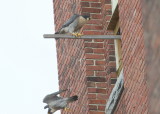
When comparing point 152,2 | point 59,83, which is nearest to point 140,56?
point 59,83

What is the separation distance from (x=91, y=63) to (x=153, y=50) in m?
8.02

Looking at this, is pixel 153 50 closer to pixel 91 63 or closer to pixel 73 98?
pixel 73 98

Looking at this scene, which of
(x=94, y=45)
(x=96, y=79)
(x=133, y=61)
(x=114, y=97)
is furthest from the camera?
(x=94, y=45)

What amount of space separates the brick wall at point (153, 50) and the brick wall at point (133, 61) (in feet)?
17.6

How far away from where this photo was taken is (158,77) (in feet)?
2.98

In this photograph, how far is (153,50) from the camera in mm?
913

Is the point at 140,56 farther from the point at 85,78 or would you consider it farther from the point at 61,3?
the point at 61,3

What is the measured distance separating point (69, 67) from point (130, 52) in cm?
261

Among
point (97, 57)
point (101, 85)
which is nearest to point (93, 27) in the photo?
point (97, 57)

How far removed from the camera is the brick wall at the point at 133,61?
650cm

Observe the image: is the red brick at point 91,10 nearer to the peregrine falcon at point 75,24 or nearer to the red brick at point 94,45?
the red brick at point 94,45

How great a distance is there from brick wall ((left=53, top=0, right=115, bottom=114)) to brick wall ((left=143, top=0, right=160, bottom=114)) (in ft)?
25.0

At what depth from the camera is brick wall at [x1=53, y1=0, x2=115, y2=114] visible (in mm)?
8688

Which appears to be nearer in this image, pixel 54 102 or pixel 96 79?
pixel 96 79
